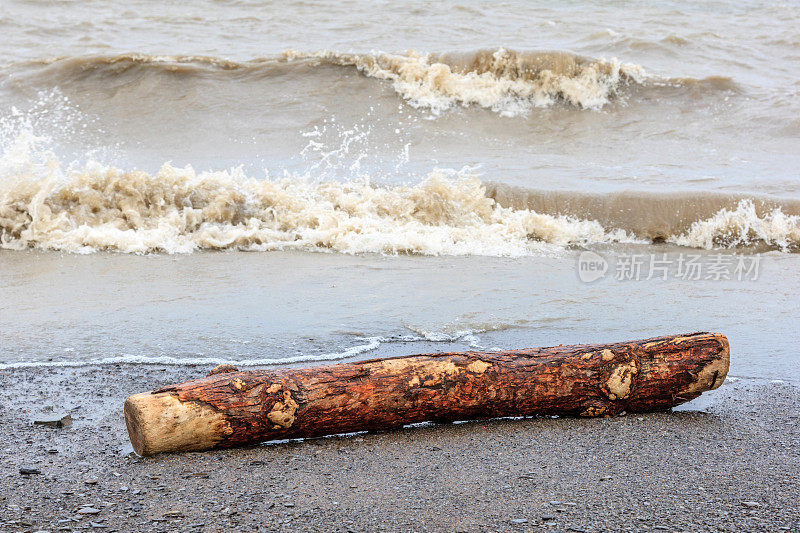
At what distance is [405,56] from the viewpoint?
46.3 ft

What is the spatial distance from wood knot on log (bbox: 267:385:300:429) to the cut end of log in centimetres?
19

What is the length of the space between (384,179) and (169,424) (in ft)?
21.9

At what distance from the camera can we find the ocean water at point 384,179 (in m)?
5.26

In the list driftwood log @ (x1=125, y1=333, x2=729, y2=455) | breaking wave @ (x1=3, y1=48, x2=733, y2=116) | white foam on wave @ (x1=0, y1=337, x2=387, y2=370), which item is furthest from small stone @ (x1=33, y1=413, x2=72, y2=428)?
breaking wave @ (x1=3, y1=48, x2=733, y2=116)

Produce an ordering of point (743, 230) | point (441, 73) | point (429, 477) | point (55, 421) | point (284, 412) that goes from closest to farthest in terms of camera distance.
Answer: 1. point (429, 477)
2. point (284, 412)
3. point (55, 421)
4. point (743, 230)
5. point (441, 73)

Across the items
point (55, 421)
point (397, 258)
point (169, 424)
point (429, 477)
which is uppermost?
point (169, 424)

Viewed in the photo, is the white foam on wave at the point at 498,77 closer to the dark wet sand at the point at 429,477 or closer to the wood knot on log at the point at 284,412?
the dark wet sand at the point at 429,477

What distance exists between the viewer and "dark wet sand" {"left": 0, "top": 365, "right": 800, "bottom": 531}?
258cm

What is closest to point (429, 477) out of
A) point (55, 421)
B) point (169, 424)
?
point (169, 424)

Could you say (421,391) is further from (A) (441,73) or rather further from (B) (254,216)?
(A) (441,73)

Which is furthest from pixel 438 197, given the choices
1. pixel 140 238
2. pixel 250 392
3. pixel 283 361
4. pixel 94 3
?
pixel 94 3

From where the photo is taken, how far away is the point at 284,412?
3154 millimetres

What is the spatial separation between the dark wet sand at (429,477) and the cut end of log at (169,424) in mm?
68

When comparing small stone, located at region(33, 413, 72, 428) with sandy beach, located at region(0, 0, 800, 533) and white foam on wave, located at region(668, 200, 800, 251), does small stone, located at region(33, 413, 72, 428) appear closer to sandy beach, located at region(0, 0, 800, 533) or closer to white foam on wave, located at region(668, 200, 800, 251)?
sandy beach, located at region(0, 0, 800, 533)
